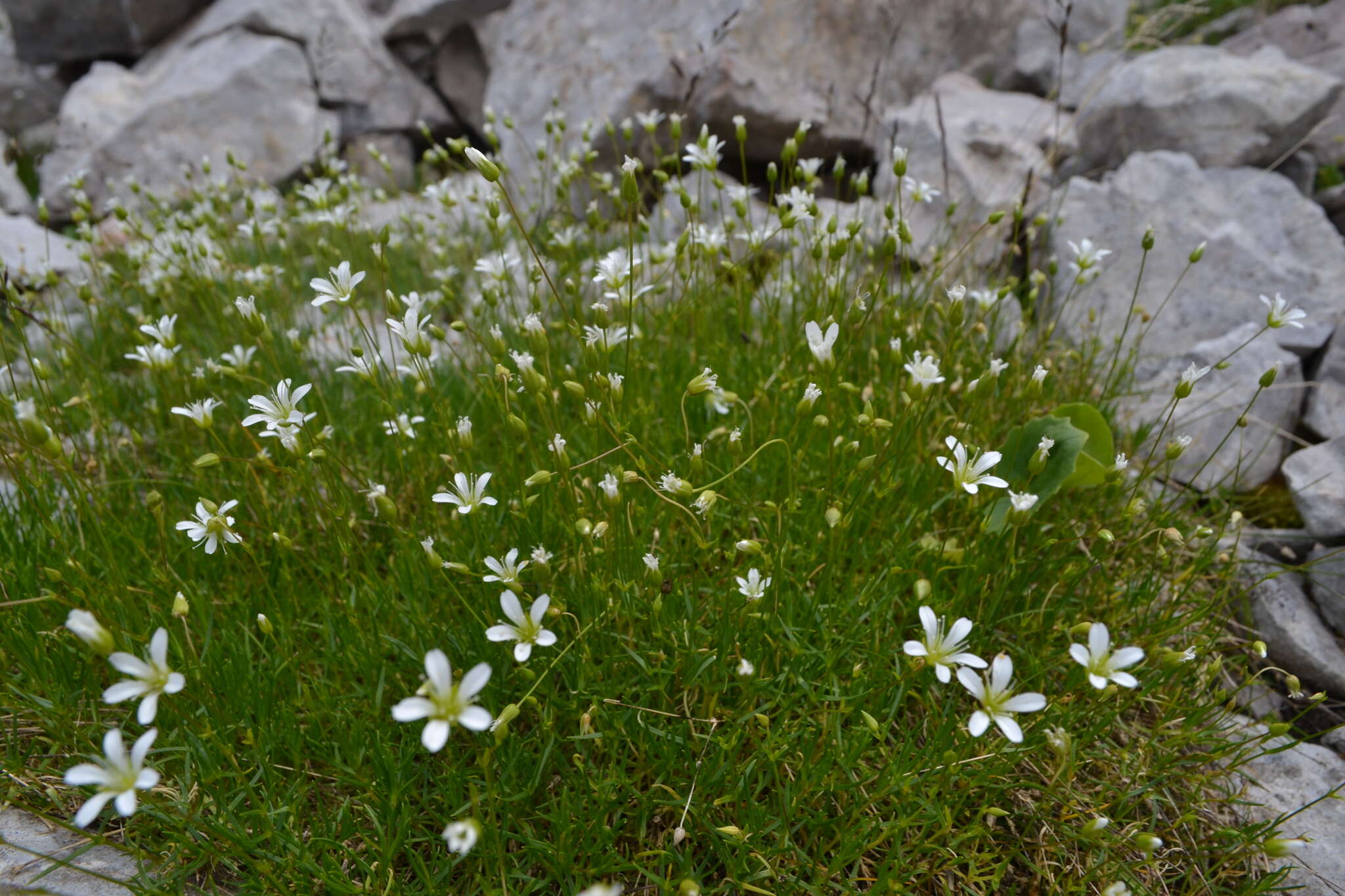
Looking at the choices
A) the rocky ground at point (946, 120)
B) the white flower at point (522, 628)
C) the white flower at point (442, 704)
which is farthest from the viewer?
the rocky ground at point (946, 120)

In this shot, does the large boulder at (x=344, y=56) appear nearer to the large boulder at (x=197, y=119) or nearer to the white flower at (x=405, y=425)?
the large boulder at (x=197, y=119)

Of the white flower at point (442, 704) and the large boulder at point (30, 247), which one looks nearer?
the white flower at point (442, 704)

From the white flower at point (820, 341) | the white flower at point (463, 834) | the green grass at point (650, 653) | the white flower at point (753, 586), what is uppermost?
the white flower at point (820, 341)

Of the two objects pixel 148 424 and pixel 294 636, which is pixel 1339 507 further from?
pixel 148 424

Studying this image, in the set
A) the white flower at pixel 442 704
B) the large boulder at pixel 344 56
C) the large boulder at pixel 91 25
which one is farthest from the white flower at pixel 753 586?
the large boulder at pixel 91 25

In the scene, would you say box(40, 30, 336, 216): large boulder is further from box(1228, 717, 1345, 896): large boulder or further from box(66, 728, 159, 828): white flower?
box(1228, 717, 1345, 896): large boulder

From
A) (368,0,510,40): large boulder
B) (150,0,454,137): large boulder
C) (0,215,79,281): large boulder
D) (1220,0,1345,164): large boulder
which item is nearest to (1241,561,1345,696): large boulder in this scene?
(1220,0,1345,164): large boulder

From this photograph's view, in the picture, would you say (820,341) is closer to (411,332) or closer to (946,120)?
(411,332)
